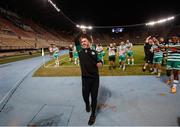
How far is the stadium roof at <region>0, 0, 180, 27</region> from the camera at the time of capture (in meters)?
39.4

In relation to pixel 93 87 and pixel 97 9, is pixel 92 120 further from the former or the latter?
pixel 97 9

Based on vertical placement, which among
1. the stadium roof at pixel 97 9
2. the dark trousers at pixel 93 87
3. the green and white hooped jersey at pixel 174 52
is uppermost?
the stadium roof at pixel 97 9

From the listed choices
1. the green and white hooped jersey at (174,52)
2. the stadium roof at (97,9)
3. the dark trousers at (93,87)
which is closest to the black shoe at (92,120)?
the dark trousers at (93,87)

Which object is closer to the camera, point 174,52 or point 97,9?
point 174,52

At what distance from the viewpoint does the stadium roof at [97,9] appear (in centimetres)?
3944

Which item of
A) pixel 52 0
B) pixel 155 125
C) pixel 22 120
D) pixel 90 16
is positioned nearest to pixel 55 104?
pixel 22 120

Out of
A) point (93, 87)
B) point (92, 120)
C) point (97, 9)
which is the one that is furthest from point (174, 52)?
point (97, 9)

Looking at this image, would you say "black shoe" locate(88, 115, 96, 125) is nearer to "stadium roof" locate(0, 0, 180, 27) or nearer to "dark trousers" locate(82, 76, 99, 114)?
"dark trousers" locate(82, 76, 99, 114)

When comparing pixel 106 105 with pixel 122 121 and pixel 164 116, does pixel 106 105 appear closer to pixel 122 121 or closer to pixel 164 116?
pixel 122 121

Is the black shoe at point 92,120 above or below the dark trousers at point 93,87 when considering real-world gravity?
below

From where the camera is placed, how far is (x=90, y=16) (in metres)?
52.7

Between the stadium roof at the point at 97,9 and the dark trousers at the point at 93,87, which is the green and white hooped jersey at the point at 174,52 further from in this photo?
the stadium roof at the point at 97,9

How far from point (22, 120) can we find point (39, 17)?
52.5m

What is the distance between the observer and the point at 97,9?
47312 mm
